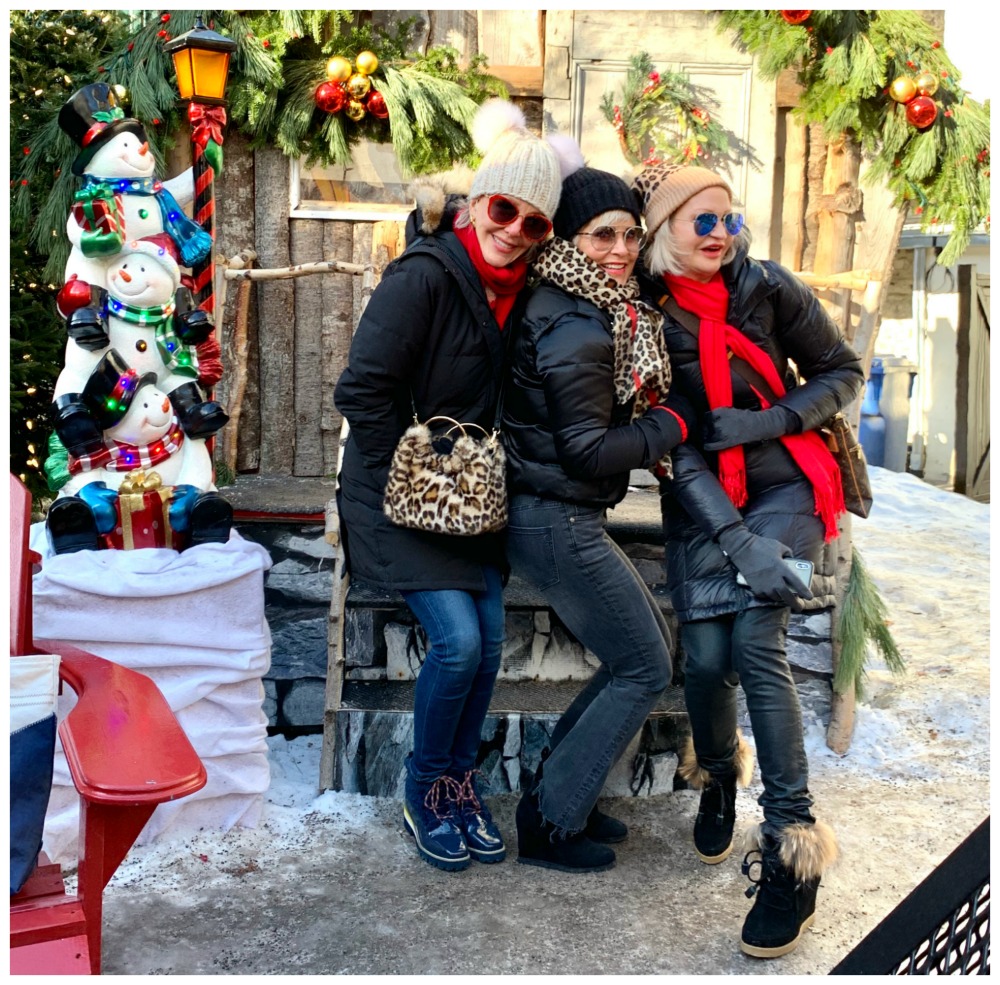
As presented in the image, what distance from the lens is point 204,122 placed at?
393cm

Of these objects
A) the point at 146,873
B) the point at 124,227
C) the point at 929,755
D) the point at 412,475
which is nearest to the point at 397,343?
the point at 412,475

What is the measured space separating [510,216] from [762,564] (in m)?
1.06

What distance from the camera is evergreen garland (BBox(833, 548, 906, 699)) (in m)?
4.10

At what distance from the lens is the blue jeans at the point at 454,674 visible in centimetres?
303

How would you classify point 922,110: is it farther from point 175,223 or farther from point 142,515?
point 142,515

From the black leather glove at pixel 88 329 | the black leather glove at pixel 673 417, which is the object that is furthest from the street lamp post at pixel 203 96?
the black leather glove at pixel 673 417

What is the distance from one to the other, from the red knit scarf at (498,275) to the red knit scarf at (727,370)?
1.28 ft

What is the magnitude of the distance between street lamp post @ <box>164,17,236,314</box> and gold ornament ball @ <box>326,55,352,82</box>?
1242mm

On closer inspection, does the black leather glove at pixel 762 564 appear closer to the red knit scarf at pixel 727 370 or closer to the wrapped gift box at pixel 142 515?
the red knit scarf at pixel 727 370

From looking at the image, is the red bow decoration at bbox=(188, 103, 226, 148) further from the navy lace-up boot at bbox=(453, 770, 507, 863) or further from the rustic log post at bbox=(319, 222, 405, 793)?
the navy lace-up boot at bbox=(453, 770, 507, 863)

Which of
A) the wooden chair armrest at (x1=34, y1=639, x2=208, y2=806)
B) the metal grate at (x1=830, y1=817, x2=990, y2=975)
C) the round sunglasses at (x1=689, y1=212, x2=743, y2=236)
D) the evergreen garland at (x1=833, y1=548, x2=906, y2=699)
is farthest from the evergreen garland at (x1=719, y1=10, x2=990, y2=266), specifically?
the metal grate at (x1=830, y1=817, x2=990, y2=975)

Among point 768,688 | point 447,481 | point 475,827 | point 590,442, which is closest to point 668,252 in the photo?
point 590,442

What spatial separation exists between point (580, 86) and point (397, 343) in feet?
10.2

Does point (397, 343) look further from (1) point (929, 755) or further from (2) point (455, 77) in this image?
(2) point (455, 77)
